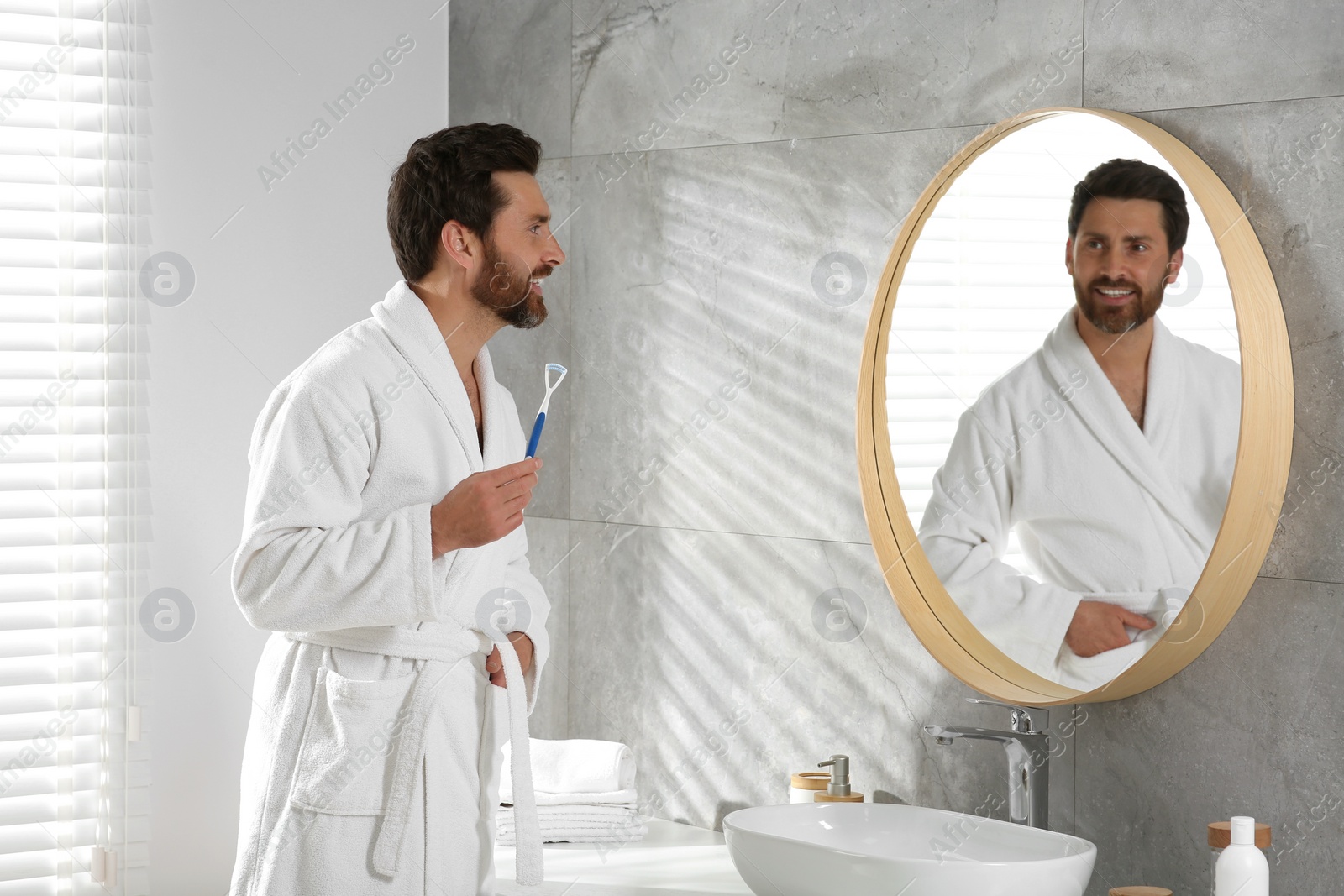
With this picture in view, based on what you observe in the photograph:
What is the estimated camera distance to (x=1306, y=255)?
4.34ft

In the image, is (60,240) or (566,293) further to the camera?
(566,293)

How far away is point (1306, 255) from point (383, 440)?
1043 mm

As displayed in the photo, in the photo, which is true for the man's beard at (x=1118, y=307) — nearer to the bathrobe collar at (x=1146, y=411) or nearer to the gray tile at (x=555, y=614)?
the bathrobe collar at (x=1146, y=411)

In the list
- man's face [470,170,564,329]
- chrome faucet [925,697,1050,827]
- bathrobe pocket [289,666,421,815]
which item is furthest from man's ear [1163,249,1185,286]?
bathrobe pocket [289,666,421,815]

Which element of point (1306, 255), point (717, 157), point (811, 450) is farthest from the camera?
point (717, 157)

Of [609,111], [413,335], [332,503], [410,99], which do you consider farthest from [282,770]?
[410,99]

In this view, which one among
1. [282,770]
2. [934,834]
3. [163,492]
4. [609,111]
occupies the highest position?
[609,111]

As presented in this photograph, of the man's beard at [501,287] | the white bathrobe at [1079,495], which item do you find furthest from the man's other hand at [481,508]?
the white bathrobe at [1079,495]

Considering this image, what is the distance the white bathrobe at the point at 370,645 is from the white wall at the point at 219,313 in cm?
69

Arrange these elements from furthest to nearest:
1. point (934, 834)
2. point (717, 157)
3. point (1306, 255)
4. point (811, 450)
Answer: point (717, 157), point (811, 450), point (934, 834), point (1306, 255)

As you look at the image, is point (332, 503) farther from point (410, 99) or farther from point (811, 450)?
point (410, 99)

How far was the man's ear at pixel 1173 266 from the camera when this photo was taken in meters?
1.37

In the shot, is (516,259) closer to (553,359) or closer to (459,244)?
(459,244)

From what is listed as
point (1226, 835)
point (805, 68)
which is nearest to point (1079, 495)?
point (1226, 835)
